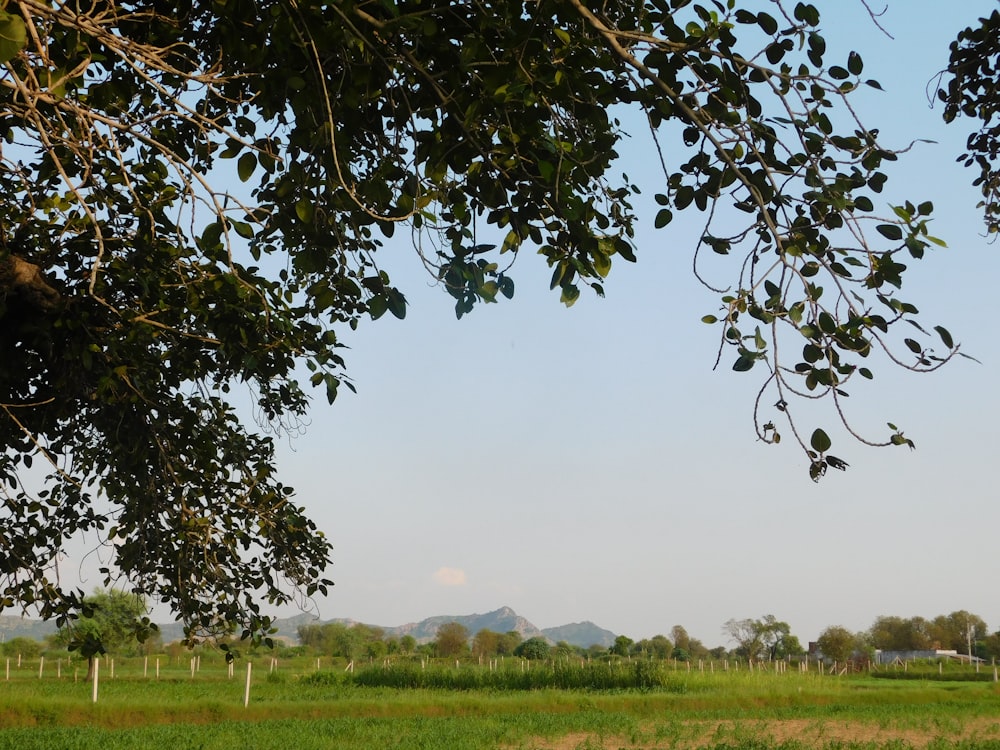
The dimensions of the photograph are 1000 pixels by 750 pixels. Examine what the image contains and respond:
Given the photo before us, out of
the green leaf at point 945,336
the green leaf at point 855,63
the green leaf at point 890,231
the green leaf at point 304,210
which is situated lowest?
the green leaf at point 945,336

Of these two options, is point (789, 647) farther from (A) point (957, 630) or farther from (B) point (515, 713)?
(B) point (515, 713)

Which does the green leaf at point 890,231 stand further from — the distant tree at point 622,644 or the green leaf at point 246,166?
the distant tree at point 622,644

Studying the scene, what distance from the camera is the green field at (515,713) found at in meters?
17.6

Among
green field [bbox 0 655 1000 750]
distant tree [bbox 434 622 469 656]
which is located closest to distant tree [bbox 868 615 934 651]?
distant tree [bbox 434 622 469 656]

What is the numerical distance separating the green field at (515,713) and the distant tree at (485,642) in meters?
39.8

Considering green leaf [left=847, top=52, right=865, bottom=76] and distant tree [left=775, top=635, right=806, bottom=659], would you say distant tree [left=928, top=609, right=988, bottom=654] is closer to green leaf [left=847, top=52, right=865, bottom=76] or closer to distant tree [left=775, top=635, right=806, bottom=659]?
distant tree [left=775, top=635, right=806, bottom=659]

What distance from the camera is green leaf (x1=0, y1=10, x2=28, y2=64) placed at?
2312 mm

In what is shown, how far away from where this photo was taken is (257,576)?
8.09 meters

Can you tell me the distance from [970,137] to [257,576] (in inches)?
303

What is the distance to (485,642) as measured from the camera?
85500mm

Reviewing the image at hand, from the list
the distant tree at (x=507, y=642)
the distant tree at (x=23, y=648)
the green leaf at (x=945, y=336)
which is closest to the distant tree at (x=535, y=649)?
the distant tree at (x=507, y=642)

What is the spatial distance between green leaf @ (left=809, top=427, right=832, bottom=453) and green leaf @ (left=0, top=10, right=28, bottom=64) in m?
2.69

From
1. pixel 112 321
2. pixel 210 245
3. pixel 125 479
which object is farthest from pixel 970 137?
pixel 125 479

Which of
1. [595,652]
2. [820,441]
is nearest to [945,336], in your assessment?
[820,441]
